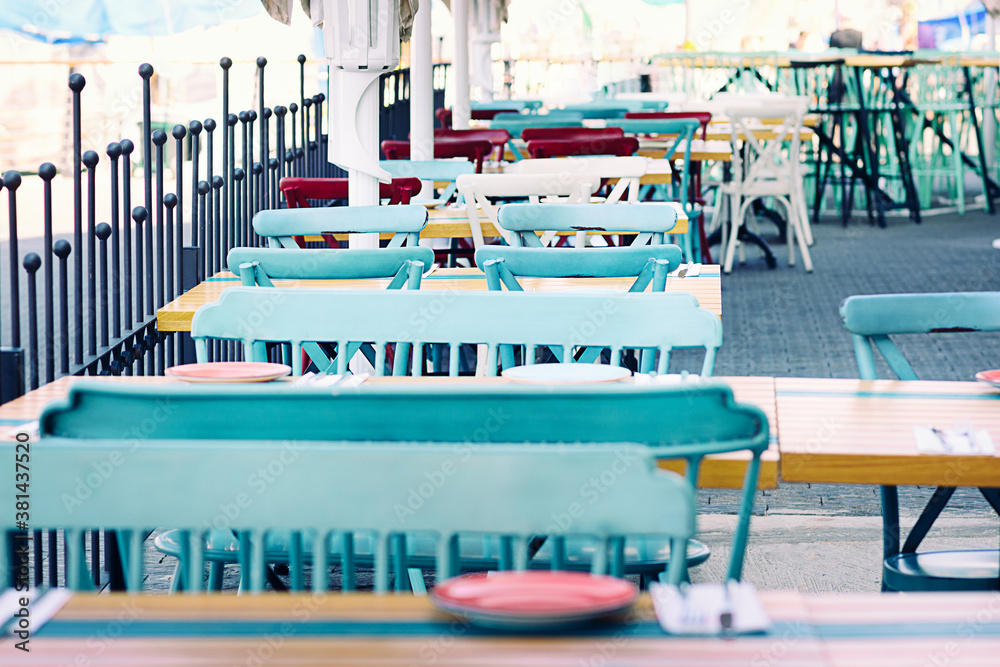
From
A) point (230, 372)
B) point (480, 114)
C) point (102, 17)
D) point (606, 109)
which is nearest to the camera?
point (230, 372)

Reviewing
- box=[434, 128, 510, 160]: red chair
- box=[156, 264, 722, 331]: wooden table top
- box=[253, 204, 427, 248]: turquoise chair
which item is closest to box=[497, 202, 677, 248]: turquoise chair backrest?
box=[156, 264, 722, 331]: wooden table top

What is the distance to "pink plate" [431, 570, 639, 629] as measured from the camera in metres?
1.00

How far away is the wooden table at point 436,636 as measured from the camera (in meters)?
0.98

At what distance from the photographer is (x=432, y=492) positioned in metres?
1.11

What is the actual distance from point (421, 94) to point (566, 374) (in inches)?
171

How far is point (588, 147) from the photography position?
19.6ft

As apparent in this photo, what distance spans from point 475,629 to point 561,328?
1164 mm

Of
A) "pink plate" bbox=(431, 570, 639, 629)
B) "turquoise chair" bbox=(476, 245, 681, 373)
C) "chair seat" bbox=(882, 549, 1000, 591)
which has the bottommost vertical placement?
"chair seat" bbox=(882, 549, 1000, 591)

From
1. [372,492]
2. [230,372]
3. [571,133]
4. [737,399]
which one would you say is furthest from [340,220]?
[571,133]

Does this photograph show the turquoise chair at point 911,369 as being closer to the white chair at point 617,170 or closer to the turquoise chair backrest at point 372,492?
the turquoise chair backrest at point 372,492

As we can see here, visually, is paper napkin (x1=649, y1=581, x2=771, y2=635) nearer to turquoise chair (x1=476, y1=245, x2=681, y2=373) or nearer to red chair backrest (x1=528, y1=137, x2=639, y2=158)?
turquoise chair (x1=476, y1=245, x2=681, y2=373)

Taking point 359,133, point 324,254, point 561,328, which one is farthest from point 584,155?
point 561,328

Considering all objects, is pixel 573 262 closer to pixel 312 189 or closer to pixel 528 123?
pixel 312 189

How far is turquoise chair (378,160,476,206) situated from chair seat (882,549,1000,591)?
321cm
